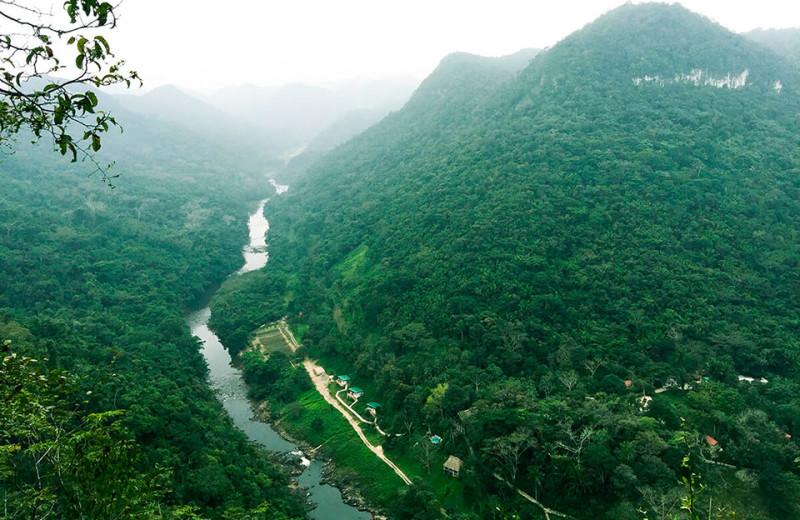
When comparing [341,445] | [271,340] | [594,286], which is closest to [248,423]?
[341,445]

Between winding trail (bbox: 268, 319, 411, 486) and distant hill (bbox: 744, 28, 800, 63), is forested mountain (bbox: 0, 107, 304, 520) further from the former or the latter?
distant hill (bbox: 744, 28, 800, 63)

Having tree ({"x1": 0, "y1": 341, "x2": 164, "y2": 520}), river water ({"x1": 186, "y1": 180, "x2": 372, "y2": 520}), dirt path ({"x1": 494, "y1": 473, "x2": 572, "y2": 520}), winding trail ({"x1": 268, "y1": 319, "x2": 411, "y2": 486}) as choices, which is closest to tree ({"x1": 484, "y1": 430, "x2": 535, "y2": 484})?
dirt path ({"x1": 494, "y1": 473, "x2": 572, "y2": 520})

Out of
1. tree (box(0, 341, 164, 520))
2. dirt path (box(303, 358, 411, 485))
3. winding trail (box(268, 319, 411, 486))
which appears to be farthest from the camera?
winding trail (box(268, 319, 411, 486))

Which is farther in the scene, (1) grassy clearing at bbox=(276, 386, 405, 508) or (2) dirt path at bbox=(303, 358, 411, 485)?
(2) dirt path at bbox=(303, 358, 411, 485)

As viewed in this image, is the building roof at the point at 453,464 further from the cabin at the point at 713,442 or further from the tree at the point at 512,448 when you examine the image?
the cabin at the point at 713,442

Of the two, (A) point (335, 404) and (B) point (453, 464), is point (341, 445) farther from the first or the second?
(B) point (453, 464)

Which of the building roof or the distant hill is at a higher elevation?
the distant hill

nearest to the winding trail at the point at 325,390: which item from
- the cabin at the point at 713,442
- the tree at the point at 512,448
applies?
the tree at the point at 512,448
